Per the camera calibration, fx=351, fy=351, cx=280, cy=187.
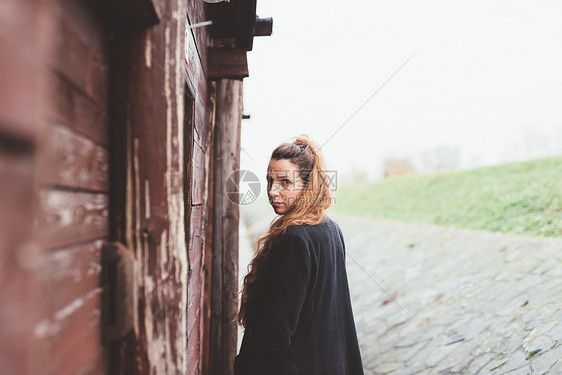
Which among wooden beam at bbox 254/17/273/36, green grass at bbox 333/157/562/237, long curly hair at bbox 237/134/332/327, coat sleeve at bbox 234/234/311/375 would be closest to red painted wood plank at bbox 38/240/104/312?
coat sleeve at bbox 234/234/311/375

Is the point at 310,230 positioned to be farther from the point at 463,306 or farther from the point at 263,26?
the point at 463,306

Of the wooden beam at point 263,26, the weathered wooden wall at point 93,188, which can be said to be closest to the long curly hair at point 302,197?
the weathered wooden wall at point 93,188

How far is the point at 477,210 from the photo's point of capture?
331 inches

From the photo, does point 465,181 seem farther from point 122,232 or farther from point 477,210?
point 122,232

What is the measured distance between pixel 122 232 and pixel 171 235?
5.0 inches

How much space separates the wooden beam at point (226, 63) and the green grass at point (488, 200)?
5674mm

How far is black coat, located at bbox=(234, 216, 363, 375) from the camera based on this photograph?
1736mm

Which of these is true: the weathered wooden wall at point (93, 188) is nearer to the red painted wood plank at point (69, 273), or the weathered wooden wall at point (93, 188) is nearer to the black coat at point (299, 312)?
the red painted wood plank at point (69, 273)

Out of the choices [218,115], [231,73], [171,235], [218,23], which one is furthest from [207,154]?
[171,235]

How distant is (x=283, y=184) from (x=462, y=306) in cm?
425

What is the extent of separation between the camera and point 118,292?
911mm

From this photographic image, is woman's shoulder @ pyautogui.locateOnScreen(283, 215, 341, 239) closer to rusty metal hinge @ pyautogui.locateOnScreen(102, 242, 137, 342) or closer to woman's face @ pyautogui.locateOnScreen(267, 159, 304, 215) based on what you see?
woman's face @ pyautogui.locateOnScreen(267, 159, 304, 215)

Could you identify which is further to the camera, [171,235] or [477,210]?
[477,210]

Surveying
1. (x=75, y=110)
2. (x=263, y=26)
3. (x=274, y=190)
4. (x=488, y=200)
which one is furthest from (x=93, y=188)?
(x=488, y=200)
